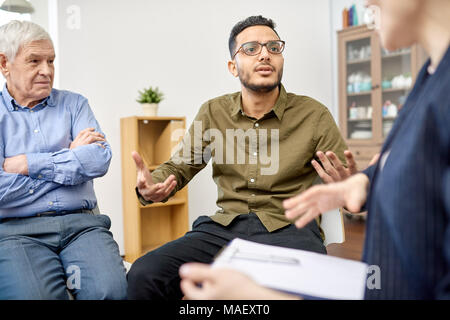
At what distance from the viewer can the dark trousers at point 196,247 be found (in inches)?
49.9

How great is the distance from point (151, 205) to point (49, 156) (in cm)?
180

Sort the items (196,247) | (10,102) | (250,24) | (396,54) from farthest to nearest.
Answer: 1. (396,54)
2. (250,24)
3. (10,102)
4. (196,247)

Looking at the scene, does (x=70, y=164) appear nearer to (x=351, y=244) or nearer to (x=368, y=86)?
(x=351, y=244)

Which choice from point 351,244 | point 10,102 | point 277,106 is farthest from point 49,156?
point 351,244

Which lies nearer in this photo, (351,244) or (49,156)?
(49,156)

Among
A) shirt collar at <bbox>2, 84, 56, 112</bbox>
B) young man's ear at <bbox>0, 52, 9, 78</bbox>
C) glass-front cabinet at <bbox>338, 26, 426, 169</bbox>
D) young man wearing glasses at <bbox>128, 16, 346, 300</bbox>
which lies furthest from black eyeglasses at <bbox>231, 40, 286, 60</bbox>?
glass-front cabinet at <bbox>338, 26, 426, 169</bbox>

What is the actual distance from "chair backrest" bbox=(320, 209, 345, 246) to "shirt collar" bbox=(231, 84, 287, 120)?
1.50 ft

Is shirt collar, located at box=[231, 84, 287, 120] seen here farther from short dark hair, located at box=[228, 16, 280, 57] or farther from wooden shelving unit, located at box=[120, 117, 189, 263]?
wooden shelving unit, located at box=[120, 117, 189, 263]

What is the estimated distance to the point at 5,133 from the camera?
1.53 metres

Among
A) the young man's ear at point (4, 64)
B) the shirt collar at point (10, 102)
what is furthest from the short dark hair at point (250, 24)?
the young man's ear at point (4, 64)

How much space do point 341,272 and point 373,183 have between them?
0.22 metres

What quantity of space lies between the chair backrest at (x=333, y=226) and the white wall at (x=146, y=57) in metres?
2.19

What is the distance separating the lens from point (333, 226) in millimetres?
1587

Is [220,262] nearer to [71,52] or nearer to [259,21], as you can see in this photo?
[259,21]
